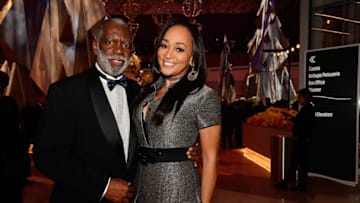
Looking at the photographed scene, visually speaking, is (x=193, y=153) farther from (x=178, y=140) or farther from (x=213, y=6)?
(x=213, y=6)

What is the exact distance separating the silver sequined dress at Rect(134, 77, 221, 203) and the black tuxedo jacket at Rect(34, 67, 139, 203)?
14 cm

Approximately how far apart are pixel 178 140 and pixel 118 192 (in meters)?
0.33

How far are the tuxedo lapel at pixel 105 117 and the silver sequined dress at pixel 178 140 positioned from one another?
0.12 metres

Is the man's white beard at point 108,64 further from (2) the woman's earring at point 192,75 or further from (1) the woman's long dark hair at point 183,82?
(2) the woman's earring at point 192,75

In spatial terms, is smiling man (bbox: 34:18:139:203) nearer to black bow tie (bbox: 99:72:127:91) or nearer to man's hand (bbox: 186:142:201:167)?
black bow tie (bbox: 99:72:127:91)

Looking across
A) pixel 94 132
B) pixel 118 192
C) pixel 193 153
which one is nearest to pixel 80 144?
pixel 94 132

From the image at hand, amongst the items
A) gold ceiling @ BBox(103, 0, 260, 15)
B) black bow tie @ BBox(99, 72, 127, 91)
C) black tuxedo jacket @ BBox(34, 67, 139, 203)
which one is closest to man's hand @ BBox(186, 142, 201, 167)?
black tuxedo jacket @ BBox(34, 67, 139, 203)

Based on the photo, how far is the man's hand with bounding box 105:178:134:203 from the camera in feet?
6.21

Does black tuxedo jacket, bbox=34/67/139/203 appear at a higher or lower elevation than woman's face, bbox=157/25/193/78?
lower

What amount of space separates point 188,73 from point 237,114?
10737 mm

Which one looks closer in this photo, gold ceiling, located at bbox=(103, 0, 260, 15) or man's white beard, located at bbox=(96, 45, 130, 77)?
man's white beard, located at bbox=(96, 45, 130, 77)

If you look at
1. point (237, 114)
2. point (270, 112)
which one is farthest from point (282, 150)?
point (237, 114)

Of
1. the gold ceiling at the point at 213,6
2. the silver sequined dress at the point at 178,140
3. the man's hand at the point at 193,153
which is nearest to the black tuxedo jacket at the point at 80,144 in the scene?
the silver sequined dress at the point at 178,140

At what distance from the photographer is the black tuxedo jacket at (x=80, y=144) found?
188 centimetres
